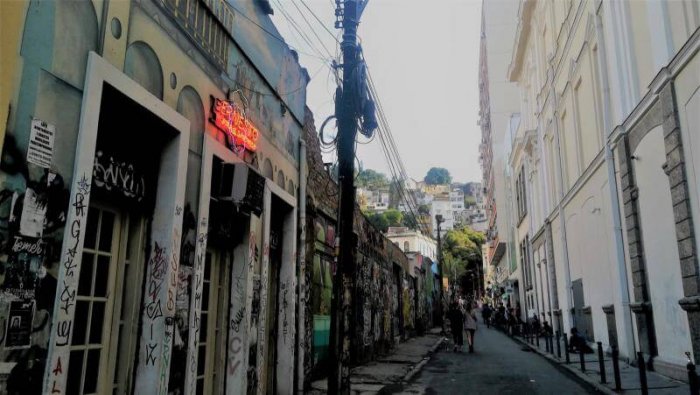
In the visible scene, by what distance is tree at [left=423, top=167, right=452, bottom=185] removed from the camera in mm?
173875

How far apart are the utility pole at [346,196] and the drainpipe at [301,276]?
4.66 ft

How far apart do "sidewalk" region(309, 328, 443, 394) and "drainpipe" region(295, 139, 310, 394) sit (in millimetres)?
519

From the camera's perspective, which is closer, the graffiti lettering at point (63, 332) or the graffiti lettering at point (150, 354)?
the graffiti lettering at point (63, 332)

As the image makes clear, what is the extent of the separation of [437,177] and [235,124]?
17060cm

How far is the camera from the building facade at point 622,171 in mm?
10094

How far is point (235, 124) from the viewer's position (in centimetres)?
714

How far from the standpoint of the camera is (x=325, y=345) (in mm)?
11289

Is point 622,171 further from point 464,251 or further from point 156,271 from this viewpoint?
point 464,251

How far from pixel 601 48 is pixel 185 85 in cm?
1340

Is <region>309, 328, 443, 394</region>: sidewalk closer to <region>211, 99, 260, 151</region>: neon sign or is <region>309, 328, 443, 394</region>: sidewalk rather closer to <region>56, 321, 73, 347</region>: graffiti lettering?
<region>211, 99, 260, 151</region>: neon sign

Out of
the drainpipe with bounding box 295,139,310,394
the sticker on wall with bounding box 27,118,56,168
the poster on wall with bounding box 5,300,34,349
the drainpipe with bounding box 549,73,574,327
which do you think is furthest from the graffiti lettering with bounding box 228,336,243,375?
the drainpipe with bounding box 549,73,574,327

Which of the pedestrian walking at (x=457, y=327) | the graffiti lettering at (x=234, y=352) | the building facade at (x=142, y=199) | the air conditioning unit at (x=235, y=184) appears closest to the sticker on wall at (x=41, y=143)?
the building facade at (x=142, y=199)

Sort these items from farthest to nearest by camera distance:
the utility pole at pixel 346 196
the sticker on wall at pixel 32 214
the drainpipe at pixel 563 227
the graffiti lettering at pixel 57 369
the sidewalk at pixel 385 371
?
the drainpipe at pixel 563 227 < the sidewalk at pixel 385 371 < the utility pole at pixel 346 196 < the graffiti lettering at pixel 57 369 < the sticker on wall at pixel 32 214

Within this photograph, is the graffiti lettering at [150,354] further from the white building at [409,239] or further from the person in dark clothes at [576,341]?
the white building at [409,239]
